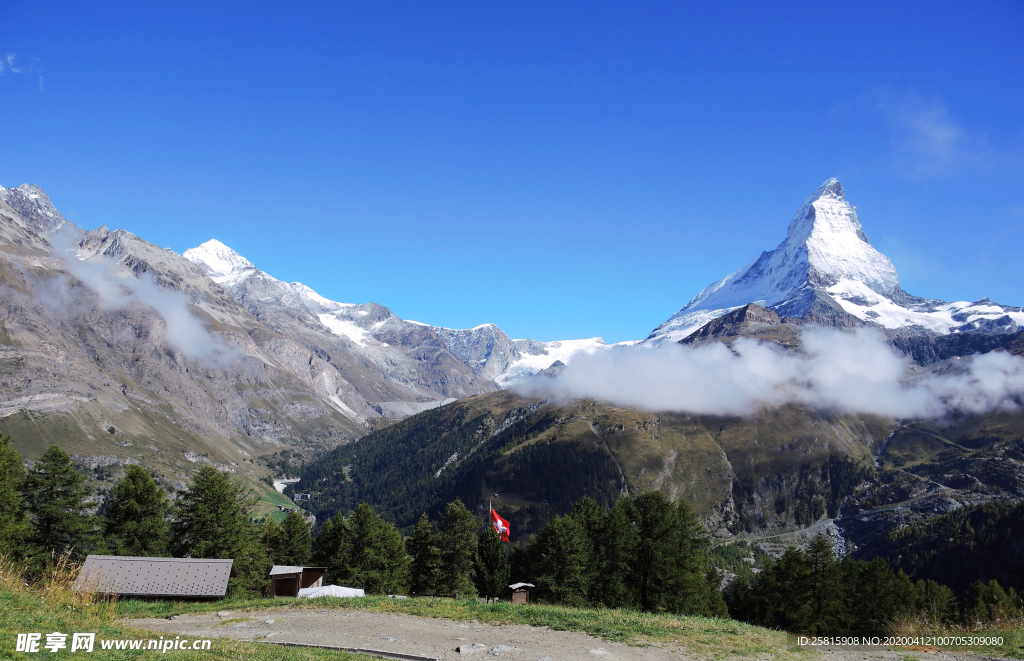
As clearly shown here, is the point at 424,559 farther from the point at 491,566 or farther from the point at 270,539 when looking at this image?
the point at 270,539

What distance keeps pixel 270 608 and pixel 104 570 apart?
51.5 ft

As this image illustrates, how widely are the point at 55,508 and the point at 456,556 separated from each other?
4316cm

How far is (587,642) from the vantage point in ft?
94.1

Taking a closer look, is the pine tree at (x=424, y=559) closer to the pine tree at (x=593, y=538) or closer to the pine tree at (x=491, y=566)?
the pine tree at (x=491, y=566)

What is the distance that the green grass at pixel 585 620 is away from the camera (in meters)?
28.8

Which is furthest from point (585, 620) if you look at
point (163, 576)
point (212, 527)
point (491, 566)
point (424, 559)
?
point (491, 566)

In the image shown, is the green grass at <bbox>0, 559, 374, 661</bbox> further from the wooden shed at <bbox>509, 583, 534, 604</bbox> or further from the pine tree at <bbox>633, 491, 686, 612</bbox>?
the pine tree at <bbox>633, 491, 686, 612</bbox>

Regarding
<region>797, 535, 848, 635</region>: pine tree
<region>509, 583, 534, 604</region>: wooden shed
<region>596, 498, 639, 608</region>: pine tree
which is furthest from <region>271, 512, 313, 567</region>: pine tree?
<region>797, 535, 848, 635</region>: pine tree

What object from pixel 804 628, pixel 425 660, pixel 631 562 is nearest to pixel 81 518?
pixel 425 660

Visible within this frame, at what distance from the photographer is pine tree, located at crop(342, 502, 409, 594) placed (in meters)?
71.8

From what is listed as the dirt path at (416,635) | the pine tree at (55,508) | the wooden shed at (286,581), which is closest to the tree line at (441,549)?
the pine tree at (55,508)

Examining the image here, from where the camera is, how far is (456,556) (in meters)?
76.6

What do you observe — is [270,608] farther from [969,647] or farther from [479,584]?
[479,584]

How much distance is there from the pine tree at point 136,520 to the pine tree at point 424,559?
96.7 feet
